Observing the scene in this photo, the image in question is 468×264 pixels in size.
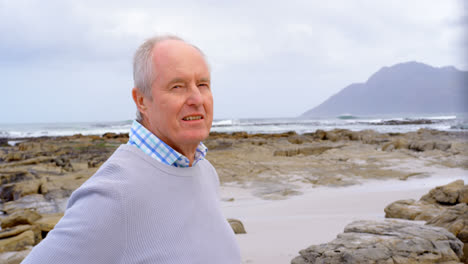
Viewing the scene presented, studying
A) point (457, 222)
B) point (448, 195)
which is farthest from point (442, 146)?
point (457, 222)

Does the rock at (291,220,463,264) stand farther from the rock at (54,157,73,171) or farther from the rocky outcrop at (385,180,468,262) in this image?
the rock at (54,157,73,171)

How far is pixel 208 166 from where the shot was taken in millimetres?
1604

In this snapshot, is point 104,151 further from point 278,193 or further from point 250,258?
point 250,258

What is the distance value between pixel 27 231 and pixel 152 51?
392 centimetres

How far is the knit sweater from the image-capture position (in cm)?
98

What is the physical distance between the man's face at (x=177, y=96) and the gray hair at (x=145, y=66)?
0.02 metres

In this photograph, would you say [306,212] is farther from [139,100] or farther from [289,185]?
[139,100]

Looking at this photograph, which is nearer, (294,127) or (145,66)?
(145,66)

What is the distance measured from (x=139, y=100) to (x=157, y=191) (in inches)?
13.6

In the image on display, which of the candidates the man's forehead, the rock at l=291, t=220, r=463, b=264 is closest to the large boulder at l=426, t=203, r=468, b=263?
the rock at l=291, t=220, r=463, b=264

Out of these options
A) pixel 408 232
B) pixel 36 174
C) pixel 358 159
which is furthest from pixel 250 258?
pixel 358 159

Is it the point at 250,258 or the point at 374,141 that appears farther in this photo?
the point at 374,141

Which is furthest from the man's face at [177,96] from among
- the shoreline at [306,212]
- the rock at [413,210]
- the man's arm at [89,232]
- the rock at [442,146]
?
the rock at [442,146]

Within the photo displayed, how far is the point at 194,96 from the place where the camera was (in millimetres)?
1239
